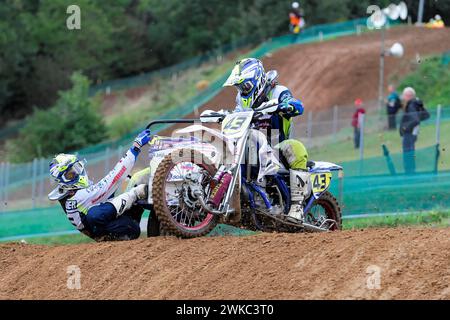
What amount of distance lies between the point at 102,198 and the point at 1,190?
17201mm

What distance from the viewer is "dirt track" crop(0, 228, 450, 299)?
8422 mm

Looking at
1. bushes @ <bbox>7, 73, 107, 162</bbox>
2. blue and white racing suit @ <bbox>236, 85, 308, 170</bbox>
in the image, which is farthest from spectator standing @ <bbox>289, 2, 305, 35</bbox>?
blue and white racing suit @ <bbox>236, 85, 308, 170</bbox>

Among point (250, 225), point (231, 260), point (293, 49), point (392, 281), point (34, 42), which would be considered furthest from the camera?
point (34, 42)

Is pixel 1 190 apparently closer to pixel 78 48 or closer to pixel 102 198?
pixel 102 198

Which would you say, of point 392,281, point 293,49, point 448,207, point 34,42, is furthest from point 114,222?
point 34,42

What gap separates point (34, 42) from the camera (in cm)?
6869

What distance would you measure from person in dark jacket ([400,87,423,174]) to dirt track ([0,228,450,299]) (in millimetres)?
9400

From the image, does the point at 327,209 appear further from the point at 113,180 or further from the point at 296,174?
the point at 113,180

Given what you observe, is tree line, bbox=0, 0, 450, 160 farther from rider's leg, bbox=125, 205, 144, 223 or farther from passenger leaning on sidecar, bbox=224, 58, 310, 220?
rider's leg, bbox=125, 205, 144, 223

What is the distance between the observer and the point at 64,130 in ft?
156

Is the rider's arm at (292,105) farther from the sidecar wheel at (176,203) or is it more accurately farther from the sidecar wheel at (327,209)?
the sidecar wheel at (327,209)

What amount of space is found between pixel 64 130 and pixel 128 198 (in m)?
36.1

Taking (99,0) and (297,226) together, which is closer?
(297,226)

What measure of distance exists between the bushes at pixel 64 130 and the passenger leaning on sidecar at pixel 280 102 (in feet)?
113
